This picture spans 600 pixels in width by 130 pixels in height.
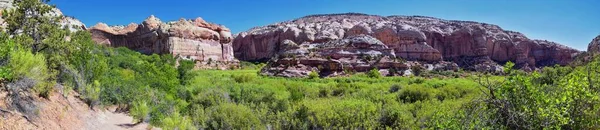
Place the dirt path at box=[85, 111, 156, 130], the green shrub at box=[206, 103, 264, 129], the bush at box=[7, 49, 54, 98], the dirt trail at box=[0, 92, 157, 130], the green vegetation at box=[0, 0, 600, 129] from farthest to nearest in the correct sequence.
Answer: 1. the green shrub at box=[206, 103, 264, 129]
2. the dirt path at box=[85, 111, 156, 130]
3. the bush at box=[7, 49, 54, 98]
4. the dirt trail at box=[0, 92, 157, 130]
5. the green vegetation at box=[0, 0, 600, 129]

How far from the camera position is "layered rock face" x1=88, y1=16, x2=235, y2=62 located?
70.6 metres

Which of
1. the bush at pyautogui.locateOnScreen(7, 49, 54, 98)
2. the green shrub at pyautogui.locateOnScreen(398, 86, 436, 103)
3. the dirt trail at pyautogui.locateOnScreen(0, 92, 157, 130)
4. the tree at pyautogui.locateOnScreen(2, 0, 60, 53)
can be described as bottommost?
the green shrub at pyautogui.locateOnScreen(398, 86, 436, 103)

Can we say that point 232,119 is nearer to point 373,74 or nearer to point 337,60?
point 373,74

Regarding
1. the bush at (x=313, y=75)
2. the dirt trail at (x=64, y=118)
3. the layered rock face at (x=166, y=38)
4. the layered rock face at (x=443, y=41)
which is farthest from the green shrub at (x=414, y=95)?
the layered rock face at (x=443, y=41)

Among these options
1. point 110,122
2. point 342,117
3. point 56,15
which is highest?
point 56,15

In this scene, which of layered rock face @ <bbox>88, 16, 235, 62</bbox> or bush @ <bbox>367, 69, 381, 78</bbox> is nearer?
bush @ <bbox>367, 69, 381, 78</bbox>

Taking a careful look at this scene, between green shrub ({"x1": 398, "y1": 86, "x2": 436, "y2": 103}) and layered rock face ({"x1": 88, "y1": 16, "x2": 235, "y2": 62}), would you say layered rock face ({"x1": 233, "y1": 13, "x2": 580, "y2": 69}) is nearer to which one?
layered rock face ({"x1": 88, "y1": 16, "x2": 235, "y2": 62})

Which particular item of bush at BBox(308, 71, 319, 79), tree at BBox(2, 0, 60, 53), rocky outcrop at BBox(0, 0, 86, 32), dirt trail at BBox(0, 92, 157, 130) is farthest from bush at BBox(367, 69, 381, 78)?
tree at BBox(2, 0, 60, 53)

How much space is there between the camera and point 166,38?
70000 mm

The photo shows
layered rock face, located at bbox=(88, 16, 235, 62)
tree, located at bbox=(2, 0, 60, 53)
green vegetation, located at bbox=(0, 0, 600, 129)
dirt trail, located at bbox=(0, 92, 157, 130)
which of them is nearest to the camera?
green vegetation, located at bbox=(0, 0, 600, 129)

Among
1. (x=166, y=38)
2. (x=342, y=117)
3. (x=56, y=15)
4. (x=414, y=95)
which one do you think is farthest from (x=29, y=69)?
(x=166, y=38)

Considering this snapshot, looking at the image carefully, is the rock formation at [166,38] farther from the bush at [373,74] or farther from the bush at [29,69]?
the bush at [29,69]

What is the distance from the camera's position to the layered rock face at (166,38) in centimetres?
7056

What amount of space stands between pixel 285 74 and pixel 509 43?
7861cm
